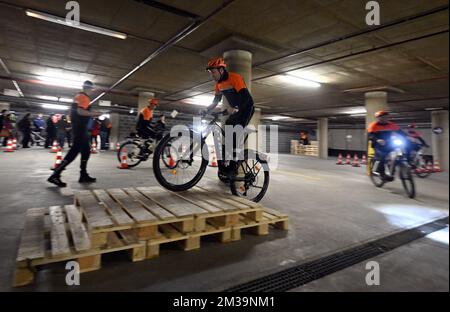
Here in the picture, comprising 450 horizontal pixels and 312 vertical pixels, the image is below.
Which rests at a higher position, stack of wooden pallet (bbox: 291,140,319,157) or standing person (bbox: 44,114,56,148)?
standing person (bbox: 44,114,56,148)

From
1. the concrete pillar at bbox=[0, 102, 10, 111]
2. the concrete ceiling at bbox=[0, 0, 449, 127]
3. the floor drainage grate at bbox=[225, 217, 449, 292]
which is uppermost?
the concrete pillar at bbox=[0, 102, 10, 111]


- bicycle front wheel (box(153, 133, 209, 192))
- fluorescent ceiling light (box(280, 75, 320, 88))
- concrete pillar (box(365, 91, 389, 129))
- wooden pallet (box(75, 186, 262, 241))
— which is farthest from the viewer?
concrete pillar (box(365, 91, 389, 129))

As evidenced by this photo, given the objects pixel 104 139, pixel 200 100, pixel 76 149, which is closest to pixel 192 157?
pixel 76 149

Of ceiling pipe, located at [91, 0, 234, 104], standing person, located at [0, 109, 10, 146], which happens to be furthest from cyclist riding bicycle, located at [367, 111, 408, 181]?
standing person, located at [0, 109, 10, 146]

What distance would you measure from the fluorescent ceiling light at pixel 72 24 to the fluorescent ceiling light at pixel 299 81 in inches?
225

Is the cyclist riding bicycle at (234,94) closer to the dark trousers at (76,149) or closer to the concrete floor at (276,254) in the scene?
the concrete floor at (276,254)

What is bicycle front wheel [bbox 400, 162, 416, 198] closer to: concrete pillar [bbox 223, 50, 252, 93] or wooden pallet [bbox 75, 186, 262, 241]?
concrete pillar [bbox 223, 50, 252, 93]

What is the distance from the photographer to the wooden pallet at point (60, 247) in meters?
1.86

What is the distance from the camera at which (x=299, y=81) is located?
9.93m

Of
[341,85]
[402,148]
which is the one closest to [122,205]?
[402,148]

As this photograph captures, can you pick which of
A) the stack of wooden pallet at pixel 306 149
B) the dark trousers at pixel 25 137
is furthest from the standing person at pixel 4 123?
the stack of wooden pallet at pixel 306 149

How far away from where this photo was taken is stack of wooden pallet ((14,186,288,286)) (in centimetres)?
204
